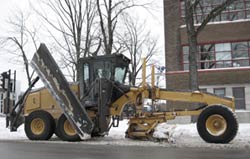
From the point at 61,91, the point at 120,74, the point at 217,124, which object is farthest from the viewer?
the point at 120,74

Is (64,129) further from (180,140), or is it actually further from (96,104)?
(180,140)

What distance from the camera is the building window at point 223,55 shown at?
103ft

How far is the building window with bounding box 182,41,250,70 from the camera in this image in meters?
31.3

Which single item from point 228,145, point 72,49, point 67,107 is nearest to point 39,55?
point 67,107

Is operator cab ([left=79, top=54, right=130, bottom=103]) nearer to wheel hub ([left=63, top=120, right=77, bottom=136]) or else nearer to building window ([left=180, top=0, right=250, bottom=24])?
wheel hub ([left=63, top=120, right=77, bottom=136])

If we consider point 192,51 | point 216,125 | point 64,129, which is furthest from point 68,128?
point 192,51

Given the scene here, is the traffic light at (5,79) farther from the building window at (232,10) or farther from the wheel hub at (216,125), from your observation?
the building window at (232,10)

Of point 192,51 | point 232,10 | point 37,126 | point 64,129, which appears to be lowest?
point 64,129

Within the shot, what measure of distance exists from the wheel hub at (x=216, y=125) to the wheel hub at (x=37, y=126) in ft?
24.1

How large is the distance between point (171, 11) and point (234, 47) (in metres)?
5.65

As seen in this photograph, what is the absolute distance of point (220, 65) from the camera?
31.8 metres

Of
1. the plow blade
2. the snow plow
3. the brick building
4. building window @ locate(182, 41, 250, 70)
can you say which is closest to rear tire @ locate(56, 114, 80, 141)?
the snow plow

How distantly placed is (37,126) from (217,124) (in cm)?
797

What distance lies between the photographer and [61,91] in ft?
58.4
